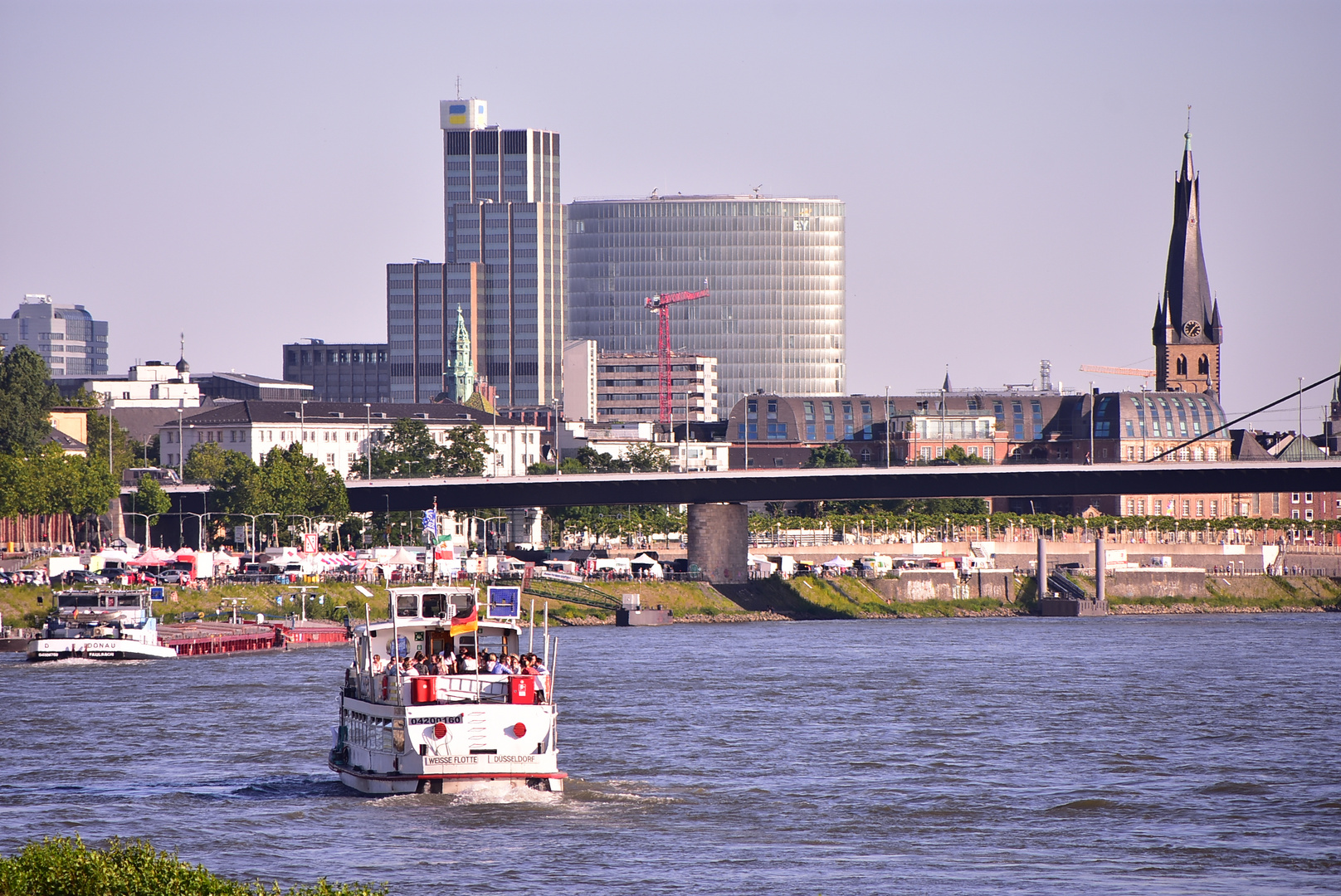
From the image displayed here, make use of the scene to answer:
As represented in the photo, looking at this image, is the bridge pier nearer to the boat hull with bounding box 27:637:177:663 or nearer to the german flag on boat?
the boat hull with bounding box 27:637:177:663

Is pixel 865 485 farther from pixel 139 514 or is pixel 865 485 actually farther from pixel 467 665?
pixel 467 665

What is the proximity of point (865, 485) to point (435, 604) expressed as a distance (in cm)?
9534

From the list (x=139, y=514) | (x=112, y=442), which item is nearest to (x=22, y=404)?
(x=139, y=514)

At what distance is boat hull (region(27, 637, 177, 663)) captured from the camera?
84.9 m

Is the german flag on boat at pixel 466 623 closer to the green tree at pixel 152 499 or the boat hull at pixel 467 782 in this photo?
the boat hull at pixel 467 782

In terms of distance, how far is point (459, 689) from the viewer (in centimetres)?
4225

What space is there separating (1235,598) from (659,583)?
52140 millimetres

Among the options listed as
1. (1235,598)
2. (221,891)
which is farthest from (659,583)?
(221,891)

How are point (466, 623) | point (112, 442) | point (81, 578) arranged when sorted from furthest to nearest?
point (112, 442)
point (81, 578)
point (466, 623)

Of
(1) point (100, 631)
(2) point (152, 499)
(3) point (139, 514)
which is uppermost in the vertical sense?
(2) point (152, 499)

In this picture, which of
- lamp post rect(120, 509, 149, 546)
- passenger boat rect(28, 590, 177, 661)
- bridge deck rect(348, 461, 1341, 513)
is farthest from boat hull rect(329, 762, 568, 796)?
lamp post rect(120, 509, 149, 546)

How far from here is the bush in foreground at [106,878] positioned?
79.5 feet

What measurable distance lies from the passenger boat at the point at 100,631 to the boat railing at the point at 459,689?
46486mm

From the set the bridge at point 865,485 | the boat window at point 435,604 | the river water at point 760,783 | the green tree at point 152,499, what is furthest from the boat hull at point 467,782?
the green tree at point 152,499
